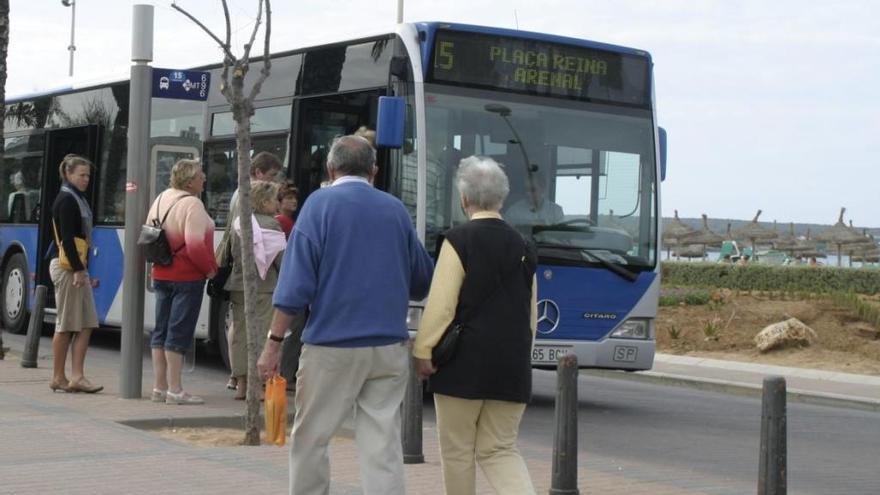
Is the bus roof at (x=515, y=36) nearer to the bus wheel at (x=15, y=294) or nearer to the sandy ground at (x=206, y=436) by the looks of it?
the sandy ground at (x=206, y=436)

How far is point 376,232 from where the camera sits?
6254 mm

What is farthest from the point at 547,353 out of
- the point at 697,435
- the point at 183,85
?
the point at 183,85

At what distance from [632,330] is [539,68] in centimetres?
242

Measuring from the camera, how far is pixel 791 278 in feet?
96.7

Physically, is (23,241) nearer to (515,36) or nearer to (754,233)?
(515,36)

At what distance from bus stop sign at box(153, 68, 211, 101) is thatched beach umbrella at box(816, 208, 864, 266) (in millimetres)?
41768

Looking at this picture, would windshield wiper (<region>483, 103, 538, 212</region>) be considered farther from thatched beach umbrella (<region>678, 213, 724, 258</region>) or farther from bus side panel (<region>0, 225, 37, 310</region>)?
thatched beach umbrella (<region>678, 213, 724, 258</region>)

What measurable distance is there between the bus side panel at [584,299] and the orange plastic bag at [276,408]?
5036 millimetres

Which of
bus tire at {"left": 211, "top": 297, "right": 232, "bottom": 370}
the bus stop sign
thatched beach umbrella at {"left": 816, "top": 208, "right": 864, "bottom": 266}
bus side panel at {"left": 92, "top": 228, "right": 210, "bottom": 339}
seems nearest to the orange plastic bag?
the bus stop sign

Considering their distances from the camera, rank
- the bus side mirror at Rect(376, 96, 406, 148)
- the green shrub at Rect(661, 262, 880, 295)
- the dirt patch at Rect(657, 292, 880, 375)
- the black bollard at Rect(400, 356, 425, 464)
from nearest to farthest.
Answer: the black bollard at Rect(400, 356, 425, 464)
the bus side mirror at Rect(376, 96, 406, 148)
the dirt patch at Rect(657, 292, 880, 375)
the green shrub at Rect(661, 262, 880, 295)

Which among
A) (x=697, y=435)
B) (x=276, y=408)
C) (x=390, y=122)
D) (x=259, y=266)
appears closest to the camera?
(x=276, y=408)

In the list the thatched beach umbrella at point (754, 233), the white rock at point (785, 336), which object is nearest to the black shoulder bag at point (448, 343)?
the white rock at point (785, 336)

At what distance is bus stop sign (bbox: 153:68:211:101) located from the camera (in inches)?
455

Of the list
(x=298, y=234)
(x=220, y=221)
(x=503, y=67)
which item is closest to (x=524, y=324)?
(x=298, y=234)
